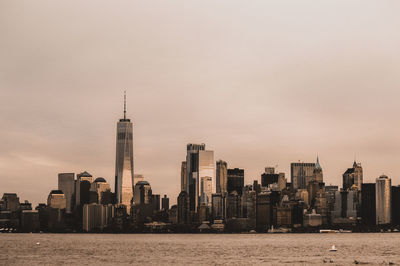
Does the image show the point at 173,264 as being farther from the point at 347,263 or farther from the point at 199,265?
the point at 347,263

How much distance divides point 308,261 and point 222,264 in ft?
65.5

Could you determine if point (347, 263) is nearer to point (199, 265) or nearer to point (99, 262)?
point (199, 265)

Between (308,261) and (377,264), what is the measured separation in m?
17.1

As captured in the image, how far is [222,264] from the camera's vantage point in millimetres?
147500

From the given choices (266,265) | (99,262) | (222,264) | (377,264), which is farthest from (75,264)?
(377,264)

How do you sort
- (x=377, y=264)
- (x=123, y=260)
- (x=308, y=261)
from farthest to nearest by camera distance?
(x=123, y=260)
(x=308, y=261)
(x=377, y=264)

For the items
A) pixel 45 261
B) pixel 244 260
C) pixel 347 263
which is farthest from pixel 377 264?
pixel 45 261

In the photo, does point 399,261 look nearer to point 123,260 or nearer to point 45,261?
point 123,260

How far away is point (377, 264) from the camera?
467ft

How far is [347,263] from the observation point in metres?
148

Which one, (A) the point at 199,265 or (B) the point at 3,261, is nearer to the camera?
(A) the point at 199,265

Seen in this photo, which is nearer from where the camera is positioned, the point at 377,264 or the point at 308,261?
the point at 377,264

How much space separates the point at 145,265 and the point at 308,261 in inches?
1386

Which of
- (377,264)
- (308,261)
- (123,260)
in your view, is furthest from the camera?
(123,260)
